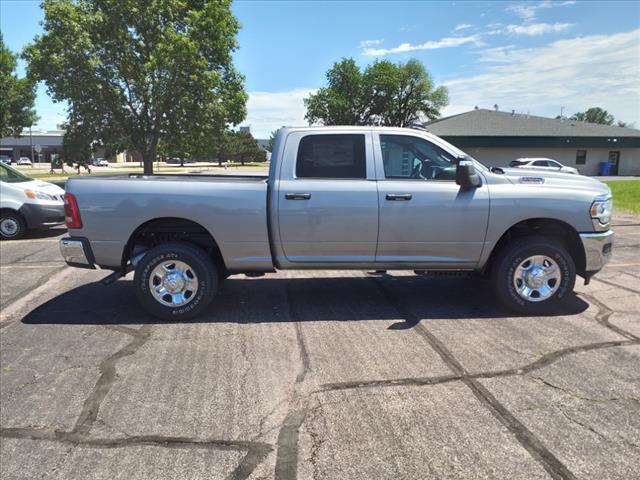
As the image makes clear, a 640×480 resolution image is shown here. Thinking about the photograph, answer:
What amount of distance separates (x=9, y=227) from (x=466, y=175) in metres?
10.1

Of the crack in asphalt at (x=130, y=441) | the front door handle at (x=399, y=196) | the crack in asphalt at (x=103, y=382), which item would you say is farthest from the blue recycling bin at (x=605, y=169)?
the crack in asphalt at (x=130, y=441)

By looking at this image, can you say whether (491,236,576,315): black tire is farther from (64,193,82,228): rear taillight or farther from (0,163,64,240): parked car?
(0,163,64,240): parked car

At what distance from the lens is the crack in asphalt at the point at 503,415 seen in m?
2.77

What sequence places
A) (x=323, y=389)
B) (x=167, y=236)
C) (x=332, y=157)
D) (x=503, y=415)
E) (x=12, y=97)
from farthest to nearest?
(x=12, y=97) → (x=167, y=236) → (x=332, y=157) → (x=323, y=389) → (x=503, y=415)

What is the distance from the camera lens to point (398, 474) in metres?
2.73

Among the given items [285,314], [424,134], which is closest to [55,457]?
[285,314]

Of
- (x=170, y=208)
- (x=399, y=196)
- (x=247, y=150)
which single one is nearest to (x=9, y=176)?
(x=170, y=208)

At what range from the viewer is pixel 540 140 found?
4372 cm

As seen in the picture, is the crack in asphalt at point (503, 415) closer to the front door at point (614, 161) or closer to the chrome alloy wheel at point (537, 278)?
the chrome alloy wheel at point (537, 278)

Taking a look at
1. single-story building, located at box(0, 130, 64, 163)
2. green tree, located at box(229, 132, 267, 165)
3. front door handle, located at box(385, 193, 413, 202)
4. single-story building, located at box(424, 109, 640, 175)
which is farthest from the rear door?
single-story building, located at box(0, 130, 64, 163)

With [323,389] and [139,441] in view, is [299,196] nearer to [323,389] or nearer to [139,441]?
[323,389]

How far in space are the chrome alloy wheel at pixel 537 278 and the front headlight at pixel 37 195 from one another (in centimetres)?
995

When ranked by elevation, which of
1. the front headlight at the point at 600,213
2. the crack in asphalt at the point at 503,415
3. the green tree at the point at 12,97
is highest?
the green tree at the point at 12,97

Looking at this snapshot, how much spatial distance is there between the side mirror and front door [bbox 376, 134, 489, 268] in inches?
5.3
